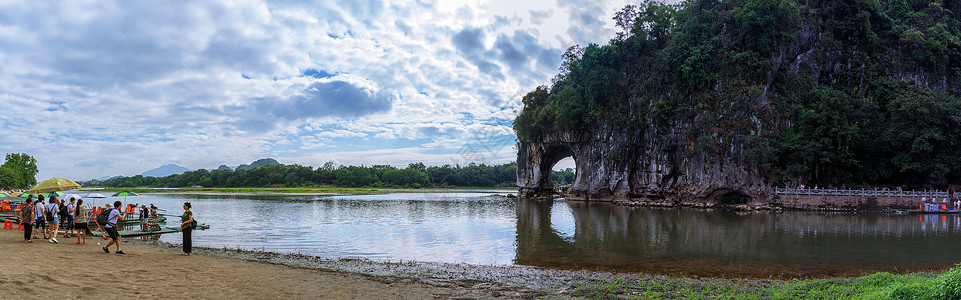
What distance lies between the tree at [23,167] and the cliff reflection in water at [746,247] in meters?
79.2

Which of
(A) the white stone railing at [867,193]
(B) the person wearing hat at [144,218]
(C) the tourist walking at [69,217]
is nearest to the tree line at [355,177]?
(A) the white stone railing at [867,193]

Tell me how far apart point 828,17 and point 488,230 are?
4276 centimetres

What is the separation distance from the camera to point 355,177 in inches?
4277

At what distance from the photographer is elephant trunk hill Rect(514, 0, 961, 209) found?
37.2 metres

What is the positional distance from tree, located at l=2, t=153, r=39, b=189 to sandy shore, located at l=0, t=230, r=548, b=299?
75.1 meters

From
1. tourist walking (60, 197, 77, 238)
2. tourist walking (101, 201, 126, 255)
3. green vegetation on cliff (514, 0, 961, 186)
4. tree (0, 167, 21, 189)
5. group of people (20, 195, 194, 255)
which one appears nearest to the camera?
tourist walking (101, 201, 126, 255)

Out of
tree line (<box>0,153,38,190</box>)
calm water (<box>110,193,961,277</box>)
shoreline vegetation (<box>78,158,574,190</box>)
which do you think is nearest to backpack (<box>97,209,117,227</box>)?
calm water (<box>110,193,961,277</box>)

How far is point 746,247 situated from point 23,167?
310ft

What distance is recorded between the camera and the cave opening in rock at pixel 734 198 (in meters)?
42.7

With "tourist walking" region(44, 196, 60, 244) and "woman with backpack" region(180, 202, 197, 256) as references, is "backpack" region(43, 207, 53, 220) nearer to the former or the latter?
"tourist walking" region(44, 196, 60, 244)

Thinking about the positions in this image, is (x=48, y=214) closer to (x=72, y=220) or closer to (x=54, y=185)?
(x=72, y=220)

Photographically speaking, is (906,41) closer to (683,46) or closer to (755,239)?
(683,46)

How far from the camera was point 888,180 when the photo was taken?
39.9m

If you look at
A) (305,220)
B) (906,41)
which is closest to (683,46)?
(906,41)
